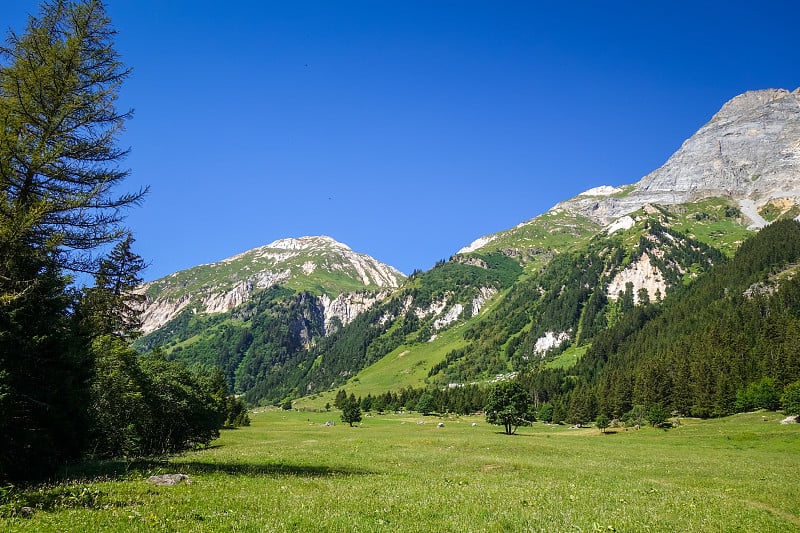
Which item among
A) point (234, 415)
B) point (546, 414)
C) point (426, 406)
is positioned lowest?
point (426, 406)

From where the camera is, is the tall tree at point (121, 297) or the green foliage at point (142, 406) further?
the tall tree at point (121, 297)

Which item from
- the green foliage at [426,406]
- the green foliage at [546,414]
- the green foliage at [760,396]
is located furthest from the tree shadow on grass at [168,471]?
the green foliage at [426,406]

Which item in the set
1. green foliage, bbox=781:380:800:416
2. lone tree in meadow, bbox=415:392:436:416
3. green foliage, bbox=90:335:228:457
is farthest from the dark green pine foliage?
lone tree in meadow, bbox=415:392:436:416

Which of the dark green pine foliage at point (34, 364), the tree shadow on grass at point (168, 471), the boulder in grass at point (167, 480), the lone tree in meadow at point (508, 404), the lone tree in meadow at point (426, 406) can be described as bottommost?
the lone tree in meadow at point (426, 406)

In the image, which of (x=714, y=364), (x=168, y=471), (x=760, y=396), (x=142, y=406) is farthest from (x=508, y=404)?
(x=168, y=471)

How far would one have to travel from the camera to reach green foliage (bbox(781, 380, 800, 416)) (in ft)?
234

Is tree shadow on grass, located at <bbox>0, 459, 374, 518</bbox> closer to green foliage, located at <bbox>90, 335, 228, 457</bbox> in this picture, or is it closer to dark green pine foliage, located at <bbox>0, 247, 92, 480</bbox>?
dark green pine foliage, located at <bbox>0, 247, 92, 480</bbox>

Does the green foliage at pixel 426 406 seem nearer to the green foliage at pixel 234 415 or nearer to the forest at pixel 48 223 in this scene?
the green foliage at pixel 234 415

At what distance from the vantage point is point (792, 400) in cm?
7556

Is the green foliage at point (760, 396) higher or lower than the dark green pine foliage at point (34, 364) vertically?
lower

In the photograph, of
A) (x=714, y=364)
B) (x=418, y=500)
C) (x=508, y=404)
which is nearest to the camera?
(x=418, y=500)

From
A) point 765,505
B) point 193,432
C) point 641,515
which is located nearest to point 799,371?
point 765,505

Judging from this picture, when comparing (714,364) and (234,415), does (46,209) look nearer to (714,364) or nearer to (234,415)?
(234,415)

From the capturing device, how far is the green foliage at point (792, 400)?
71.4 metres
